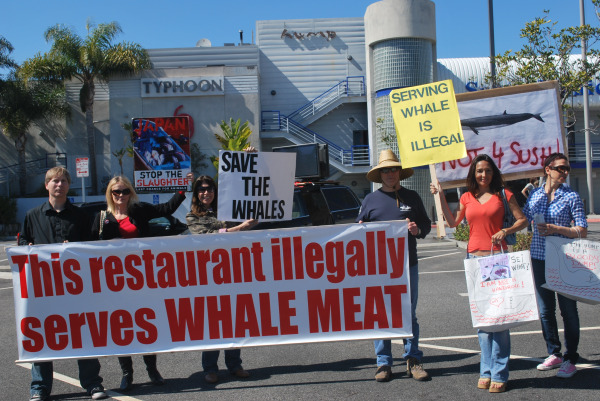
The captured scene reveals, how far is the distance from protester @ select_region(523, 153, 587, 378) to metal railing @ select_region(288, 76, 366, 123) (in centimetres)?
2547

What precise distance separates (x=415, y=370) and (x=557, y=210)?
6.00ft

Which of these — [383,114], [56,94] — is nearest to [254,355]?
[383,114]

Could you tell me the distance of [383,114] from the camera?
26.7 metres

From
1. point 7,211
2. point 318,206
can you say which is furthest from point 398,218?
point 7,211

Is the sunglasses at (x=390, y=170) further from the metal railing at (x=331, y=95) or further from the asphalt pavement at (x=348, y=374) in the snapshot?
the metal railing at (x=331, y=95)

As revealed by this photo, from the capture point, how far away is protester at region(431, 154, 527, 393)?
4.37 m

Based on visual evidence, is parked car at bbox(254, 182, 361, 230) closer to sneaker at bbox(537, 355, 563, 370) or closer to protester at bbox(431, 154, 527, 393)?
protester at bbox(431, 154, 527, 393)

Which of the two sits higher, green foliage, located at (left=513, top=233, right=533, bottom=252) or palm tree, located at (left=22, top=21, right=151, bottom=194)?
palm tree, located at (left=22, top=21, right=151, bottom=194)

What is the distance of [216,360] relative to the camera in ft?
16.4

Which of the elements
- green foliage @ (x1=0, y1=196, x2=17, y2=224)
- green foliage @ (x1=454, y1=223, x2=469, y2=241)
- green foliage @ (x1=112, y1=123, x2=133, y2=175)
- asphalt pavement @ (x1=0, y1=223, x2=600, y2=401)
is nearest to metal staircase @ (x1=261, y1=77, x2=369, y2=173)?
green foliage @ (x1=112, y1=123, x2=133, y2=175)

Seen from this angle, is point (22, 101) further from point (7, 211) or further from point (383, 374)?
point (383, 374)

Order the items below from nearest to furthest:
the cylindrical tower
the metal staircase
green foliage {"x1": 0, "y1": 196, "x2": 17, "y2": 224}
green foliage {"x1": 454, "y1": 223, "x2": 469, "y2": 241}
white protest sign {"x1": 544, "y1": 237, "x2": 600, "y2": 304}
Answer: white protest sign {"x1": 544, "y1": 237, "x2": 600, "y2": 304}, green foliage {"x1": 454, "y1": 223, "x2": 469, "y2": 241}, green foliage {"x1": 0, "y1": 196, "x2": 17, "y2": 224}, the cylindrical tower, the metal staircase

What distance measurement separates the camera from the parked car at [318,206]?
9.67 meters

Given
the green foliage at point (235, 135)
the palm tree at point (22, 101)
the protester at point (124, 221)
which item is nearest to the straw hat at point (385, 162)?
the protester at point (124, 221)
